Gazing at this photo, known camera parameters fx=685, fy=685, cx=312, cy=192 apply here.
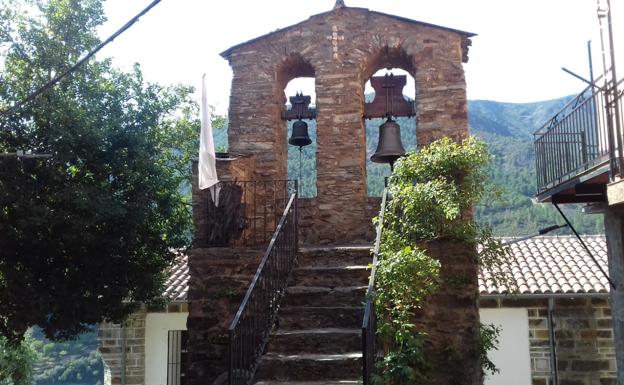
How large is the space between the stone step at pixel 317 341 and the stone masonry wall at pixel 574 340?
7053mm

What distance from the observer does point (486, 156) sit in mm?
7355

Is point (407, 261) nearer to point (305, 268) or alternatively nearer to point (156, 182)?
point (305, 268)

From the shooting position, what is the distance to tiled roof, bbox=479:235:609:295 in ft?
40.3

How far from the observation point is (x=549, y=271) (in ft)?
43.5

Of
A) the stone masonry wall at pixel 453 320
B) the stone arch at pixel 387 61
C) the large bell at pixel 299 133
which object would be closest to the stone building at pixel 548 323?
the large bell at pixel 299 133

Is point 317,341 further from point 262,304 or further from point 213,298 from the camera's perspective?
point 213,298

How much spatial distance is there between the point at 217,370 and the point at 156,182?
3.76 metres

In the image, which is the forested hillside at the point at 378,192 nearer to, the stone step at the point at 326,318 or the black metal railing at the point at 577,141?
the black metal railing at the point at 577,141

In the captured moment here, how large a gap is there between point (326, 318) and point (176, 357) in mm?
8033

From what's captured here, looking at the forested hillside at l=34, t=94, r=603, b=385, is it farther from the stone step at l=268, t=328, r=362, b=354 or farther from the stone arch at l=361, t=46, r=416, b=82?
the stone step at l=268, t=328, r=362, b=354

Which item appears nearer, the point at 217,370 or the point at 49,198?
the point at 217,370

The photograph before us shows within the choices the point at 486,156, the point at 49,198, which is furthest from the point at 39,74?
the point at 486,156

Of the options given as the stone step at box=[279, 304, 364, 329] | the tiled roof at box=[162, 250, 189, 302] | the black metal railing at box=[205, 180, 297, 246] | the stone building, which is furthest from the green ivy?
the tiled roof at box=[162, 250, 189, 302]

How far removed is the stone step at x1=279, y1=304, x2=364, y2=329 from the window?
7.53m
